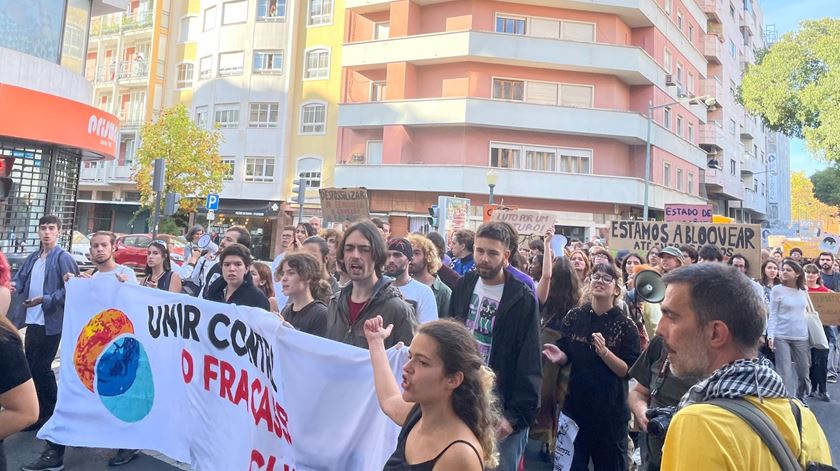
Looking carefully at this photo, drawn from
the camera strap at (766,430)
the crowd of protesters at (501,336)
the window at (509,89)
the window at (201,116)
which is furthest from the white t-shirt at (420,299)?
the window at (201,116)

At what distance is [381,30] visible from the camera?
30203mm

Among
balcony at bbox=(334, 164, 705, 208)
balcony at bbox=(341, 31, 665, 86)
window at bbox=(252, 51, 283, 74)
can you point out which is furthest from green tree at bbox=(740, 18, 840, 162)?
window at bbox=(252, 51, 283, 74)

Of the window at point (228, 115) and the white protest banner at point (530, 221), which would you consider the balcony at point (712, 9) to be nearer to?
the window at point (228, 115)

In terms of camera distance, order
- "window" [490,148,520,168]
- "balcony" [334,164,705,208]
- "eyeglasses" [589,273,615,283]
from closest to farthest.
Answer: "eyeglasses" [589,273,615,283] < "balcony" [334,164,705,208] < "window" [490,148,520,168]

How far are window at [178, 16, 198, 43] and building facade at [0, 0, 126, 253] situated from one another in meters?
23.0

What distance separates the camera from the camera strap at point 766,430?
1.38 metres

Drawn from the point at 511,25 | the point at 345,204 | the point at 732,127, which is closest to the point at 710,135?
the point at 732,127

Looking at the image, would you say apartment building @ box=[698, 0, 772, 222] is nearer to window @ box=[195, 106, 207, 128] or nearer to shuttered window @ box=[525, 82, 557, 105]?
shuttered window @ box=[525, 82, 557, 105]

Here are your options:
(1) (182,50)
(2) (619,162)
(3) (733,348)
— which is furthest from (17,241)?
(1) (182,50)

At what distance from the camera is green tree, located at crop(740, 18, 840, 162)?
84.5ft

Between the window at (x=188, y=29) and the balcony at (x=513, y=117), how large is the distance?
15829mm

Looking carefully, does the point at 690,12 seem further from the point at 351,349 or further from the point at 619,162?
the point at 351,349

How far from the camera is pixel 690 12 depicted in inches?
1406

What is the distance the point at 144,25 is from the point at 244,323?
134 feet
